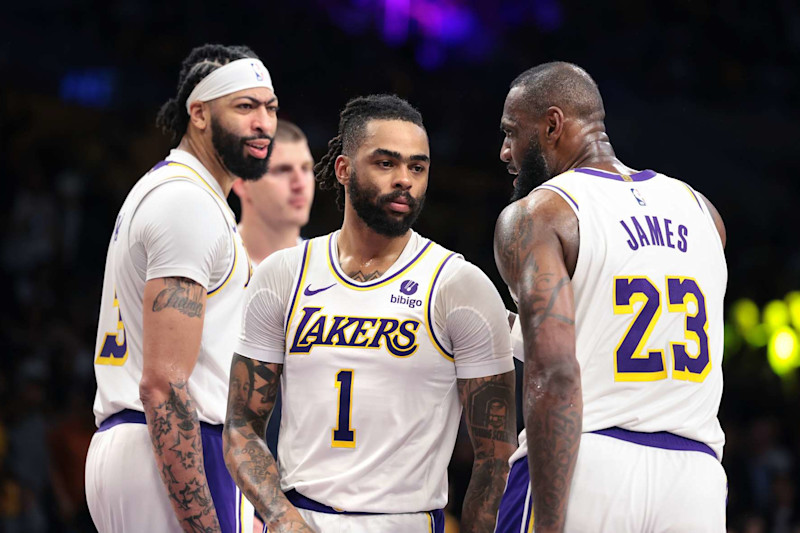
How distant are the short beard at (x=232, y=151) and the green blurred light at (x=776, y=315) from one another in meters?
10.4

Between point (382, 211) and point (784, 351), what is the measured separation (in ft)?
35.0

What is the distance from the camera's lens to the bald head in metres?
3.54

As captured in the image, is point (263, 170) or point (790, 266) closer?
point (263, 170)

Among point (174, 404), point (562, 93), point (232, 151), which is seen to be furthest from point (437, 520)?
point (232, 151)

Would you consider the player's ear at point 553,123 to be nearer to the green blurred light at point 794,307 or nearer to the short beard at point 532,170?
the short beard at point 532,170

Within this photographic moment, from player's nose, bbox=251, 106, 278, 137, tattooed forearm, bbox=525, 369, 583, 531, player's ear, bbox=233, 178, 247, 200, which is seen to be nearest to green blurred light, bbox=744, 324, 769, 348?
player's ear, bbox=233, 178, 247, 200

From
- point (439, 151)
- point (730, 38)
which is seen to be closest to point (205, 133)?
point (439, 151)

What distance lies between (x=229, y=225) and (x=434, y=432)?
4.08ft

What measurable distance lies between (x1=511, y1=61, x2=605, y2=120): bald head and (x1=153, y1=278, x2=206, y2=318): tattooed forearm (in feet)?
4.65

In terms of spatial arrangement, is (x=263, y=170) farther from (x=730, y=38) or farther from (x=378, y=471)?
(x=730, y=38)

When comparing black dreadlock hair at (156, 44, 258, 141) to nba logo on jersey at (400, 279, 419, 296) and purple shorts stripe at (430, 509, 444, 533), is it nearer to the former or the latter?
nba logo on jersey at (400, 279, 419, 296)

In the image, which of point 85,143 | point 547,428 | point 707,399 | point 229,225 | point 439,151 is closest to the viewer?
point 547,428

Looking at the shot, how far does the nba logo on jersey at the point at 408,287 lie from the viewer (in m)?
3.51

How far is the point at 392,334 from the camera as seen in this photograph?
343 centimetres
